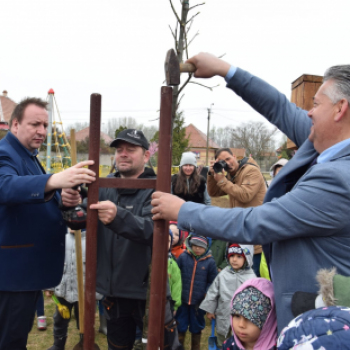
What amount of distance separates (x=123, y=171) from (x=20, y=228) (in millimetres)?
799

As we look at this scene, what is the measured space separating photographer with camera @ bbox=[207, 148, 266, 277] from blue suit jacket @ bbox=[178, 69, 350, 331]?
266 centimetres

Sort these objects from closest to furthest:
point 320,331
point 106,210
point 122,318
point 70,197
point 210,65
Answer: point 320,331
point 210,65
point 106,210
point 70,197
point 122,318

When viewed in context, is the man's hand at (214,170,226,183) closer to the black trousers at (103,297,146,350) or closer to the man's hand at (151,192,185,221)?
the black trousers at (103,297,146,350)

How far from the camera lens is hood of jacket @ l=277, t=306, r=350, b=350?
96 centimetres

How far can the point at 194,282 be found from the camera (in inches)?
146

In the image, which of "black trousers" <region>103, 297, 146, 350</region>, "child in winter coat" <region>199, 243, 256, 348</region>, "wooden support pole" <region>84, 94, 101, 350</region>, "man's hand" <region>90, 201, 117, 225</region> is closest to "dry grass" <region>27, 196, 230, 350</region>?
"child in winter coat" <region>199, 243, 256, 348</region>

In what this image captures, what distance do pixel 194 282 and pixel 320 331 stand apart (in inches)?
111

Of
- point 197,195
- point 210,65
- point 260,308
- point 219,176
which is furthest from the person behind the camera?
point 197,195

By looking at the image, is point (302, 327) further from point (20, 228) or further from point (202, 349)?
point (202, 349)

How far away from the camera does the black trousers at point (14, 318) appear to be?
214 cm

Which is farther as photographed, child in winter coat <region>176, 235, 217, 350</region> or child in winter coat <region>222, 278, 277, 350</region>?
child in winter coat <region>176, 235, 217, 350</region>

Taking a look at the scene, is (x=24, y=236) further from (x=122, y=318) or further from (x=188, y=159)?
(x=188, y=159)

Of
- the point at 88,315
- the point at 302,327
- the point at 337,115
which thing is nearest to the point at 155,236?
the point at 88,315

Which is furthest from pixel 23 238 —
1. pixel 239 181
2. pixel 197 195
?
pixel 197 195
